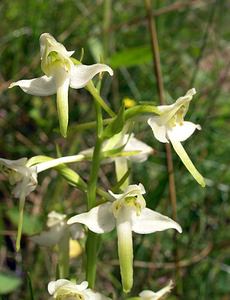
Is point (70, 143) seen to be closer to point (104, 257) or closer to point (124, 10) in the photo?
point (104, 257)

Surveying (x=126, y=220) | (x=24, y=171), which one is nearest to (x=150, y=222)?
(x=126, y=220)

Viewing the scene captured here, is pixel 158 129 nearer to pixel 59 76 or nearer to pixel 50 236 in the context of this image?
pixel 59 76

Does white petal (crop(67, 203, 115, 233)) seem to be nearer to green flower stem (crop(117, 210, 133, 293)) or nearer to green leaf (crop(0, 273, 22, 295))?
green flower stem (crop(117, 210, 133, 293))

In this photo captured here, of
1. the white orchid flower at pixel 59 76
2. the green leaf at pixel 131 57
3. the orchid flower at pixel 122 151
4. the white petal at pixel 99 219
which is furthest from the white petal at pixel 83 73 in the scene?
the green leaf at pixel 131 57

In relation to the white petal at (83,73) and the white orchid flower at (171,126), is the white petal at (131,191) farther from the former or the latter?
the white petal at (83,73)

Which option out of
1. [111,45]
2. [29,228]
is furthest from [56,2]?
[29,228]
